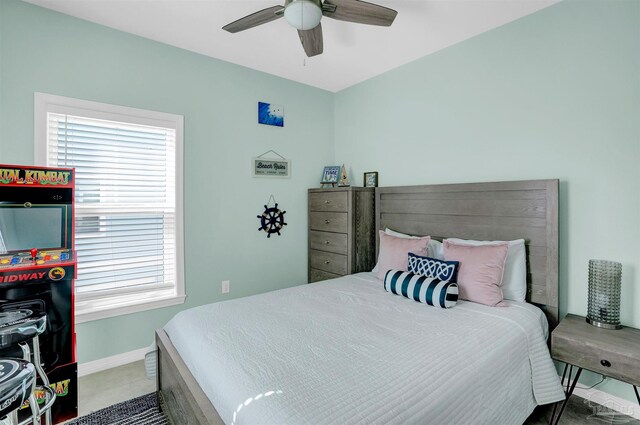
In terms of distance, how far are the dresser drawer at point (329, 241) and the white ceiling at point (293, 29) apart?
1.70 meters

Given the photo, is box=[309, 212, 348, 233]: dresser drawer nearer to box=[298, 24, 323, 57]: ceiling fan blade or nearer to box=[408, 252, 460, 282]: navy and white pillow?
box=[408, 252, 460, 282]: navy and white pillow

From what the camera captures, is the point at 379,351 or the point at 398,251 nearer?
the point at 379,351

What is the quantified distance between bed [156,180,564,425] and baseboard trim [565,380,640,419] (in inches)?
19.7

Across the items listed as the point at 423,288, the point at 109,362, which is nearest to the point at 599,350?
the point at 423,288

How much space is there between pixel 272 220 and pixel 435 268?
70.7 inches

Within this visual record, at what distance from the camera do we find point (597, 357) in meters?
1.71

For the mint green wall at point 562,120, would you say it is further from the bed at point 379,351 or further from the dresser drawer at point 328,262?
the dresser drawer at point 328,262

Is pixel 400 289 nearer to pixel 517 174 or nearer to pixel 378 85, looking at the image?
pixel 517 174

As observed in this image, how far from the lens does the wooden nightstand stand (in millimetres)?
1611

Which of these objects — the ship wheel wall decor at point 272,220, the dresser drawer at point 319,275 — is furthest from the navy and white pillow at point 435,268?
the ship wheel wall decor at point 272,220

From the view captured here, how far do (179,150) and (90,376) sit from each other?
1894 mm

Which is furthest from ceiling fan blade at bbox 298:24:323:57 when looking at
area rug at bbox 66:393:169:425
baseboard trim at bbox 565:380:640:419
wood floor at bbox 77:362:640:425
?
baseboard trim at bbox 565:380:640:419

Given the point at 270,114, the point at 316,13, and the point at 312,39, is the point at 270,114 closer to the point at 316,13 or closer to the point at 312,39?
the point at 312,39

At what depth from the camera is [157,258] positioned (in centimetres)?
279
